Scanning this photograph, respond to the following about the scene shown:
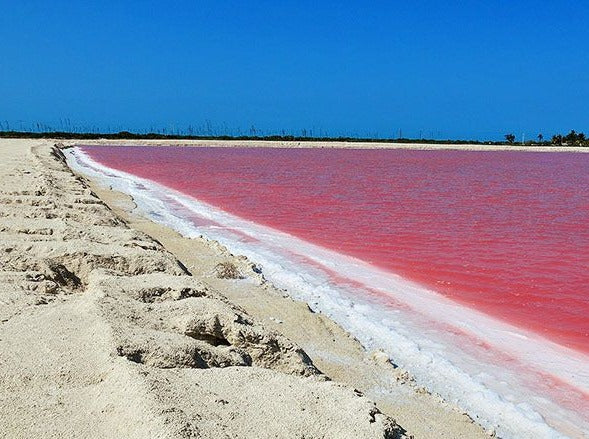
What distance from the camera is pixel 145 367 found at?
8.96ft

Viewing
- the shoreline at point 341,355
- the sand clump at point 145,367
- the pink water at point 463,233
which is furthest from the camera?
the pink water at point 463,233

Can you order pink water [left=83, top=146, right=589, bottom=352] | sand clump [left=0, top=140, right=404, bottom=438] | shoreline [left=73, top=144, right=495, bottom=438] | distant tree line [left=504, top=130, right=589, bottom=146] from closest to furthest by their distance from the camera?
sand clump [left=0, top=140, right=404, bottom=438]
shoreline [left=73, top=144, right=495, bottom=438]
pink water [left=83, top=146, right=589, bottom=352]
distant tree line [left=504, top=130, right=589, bottom=146]

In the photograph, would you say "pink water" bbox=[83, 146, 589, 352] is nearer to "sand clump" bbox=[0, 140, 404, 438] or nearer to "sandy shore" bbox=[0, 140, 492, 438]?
"sandy shore" bbox=[0, 140, 492, 438]

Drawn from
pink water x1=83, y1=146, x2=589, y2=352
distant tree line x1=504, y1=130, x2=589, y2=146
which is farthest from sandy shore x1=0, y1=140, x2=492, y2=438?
distant tree line x1=504, y1=130, x2=589, y2=146

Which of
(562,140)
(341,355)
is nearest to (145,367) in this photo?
(341,355)

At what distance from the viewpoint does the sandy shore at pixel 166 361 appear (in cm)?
238

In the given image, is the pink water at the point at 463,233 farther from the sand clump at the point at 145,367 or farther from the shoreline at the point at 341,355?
the sand clump at the point at 145,367

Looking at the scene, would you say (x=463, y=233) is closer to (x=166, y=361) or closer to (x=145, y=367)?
(x=166, y=361)

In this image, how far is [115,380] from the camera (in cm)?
261

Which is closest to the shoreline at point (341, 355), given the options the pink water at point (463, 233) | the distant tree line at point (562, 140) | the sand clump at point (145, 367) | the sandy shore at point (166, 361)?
the sandy shore at point (166, 361)

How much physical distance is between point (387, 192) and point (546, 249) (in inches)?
335

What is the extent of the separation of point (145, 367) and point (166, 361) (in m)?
0.18

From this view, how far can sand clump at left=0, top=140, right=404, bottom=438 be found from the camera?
2.35 meters

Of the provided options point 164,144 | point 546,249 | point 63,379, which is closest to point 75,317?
point 63,379
